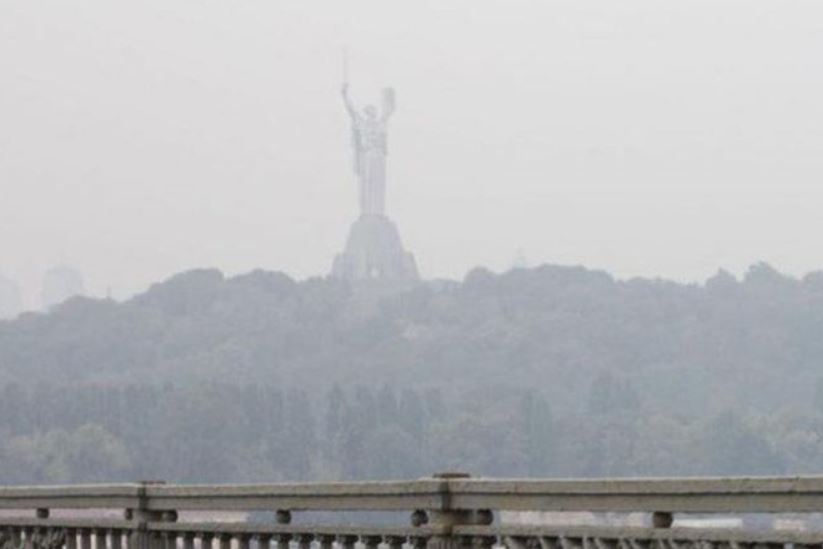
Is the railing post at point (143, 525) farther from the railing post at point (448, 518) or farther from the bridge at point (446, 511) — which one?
the railing post at point (448, 518)

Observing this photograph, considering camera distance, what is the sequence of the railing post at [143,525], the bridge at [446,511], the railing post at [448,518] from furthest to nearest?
the railing post at [143,525], the railing post at [448,518], the bridge at [446,511]

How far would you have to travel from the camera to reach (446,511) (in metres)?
12.2

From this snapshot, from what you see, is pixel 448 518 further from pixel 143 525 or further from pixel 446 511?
pixel 143 525

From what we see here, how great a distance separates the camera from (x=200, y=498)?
1470 centimetres

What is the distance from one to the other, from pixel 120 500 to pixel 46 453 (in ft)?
590

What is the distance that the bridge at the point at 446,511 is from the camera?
10.4 meters

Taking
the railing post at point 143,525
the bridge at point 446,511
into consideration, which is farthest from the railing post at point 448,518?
the railing post at point 143,525

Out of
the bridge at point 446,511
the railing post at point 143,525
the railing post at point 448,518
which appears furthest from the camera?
the railing post at point 143,525

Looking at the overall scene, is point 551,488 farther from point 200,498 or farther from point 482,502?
point 200,498

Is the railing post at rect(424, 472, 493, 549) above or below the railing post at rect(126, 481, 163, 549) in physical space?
below

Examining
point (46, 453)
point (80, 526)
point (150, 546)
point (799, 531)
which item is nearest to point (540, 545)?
point (799, 531)

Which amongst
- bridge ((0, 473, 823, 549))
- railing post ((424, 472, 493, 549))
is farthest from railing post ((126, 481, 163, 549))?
railing post ((424, 472, 493, 549))

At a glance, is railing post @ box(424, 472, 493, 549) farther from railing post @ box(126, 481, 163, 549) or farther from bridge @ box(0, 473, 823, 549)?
railing post @ box(126, 481, 163, 549)

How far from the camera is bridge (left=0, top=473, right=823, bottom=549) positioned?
10.4 meters
